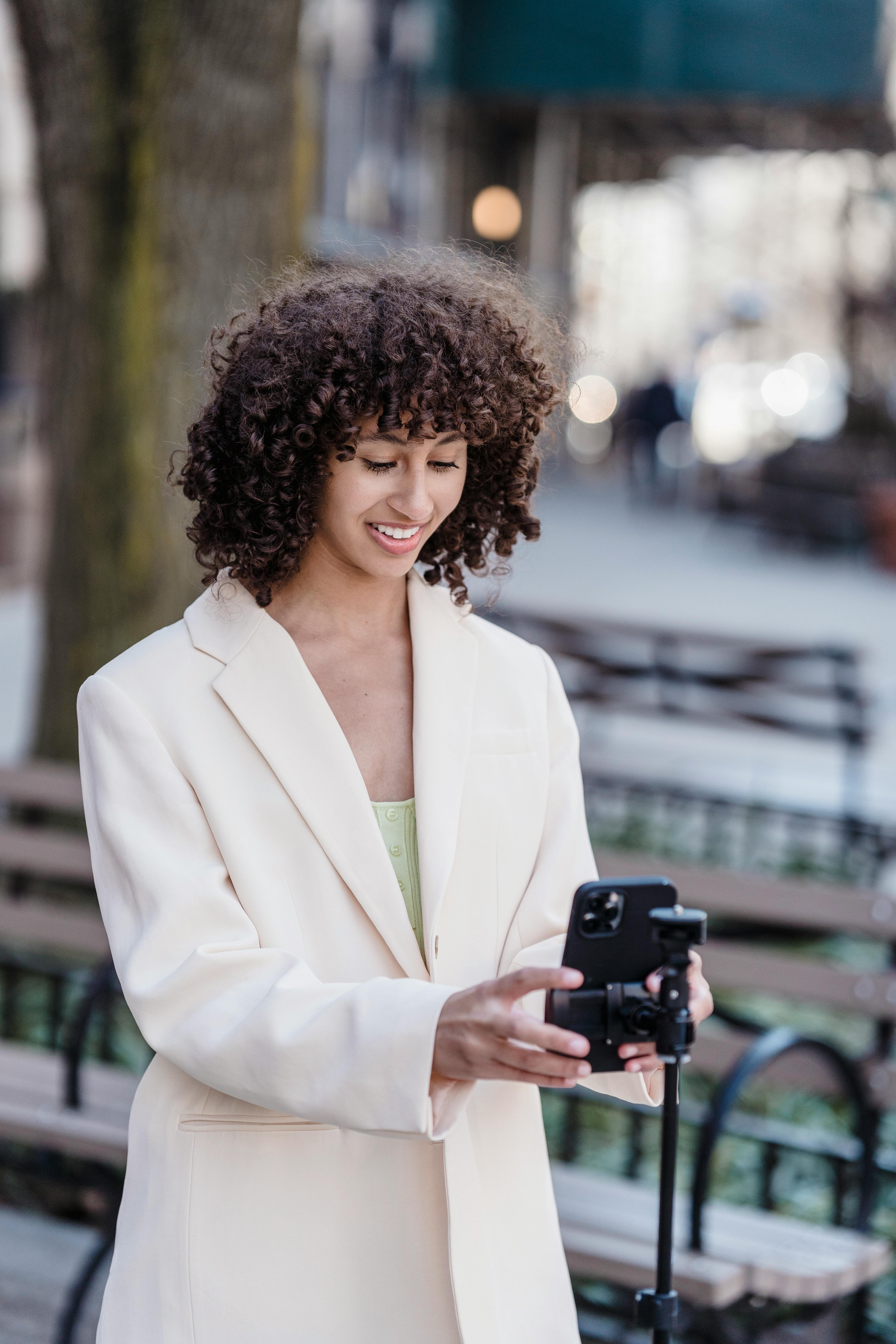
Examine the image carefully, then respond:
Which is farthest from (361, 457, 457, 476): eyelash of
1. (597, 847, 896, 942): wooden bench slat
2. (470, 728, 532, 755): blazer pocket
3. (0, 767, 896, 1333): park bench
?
(597, 847, 896, 942): wooden bench slat

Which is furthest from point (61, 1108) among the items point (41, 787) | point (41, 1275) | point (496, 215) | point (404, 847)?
point (496, 215)

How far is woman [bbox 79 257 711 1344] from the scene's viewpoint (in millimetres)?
1771

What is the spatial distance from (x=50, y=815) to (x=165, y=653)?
168 inches

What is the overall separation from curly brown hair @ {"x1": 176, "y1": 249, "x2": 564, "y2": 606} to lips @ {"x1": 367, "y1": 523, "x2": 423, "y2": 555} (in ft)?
0.28

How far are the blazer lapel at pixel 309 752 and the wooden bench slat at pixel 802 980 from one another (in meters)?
2.16

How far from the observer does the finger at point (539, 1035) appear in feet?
5.11

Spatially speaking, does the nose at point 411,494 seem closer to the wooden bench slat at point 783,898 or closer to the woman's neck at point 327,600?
the woman's neck at point 327,600

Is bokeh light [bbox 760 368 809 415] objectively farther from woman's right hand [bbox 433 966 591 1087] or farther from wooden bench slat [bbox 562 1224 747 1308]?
woman's right hand [bbox 433 966 591 1087]

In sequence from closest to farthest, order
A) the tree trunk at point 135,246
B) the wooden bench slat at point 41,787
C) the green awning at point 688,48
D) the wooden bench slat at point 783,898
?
the wooden bench slat at point 783,898, the wooden bench slat at point 41,787, the tree trunk at point 135,246, the green awning at point 688,48

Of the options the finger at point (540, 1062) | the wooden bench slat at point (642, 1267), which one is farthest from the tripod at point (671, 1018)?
the wooden bench slat at point (642, 1267)

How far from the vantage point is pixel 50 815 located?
19.5 ft

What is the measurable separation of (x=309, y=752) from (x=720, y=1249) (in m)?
1.60

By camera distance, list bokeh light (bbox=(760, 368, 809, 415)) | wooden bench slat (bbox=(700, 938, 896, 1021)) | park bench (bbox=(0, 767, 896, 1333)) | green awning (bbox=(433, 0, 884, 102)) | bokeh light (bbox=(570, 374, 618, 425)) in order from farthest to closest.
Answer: bokeh light (bbox=(760, 368, 809, 415)) → green awning (bbox=(433, 0, 884, 102)) → wooden bench slat (bbox=(700, 938, 896, 1021)) → park bench (bbox=(0, 767, 896, 1333)) → bokeh light (bbox=(570, 374, 618, 425))

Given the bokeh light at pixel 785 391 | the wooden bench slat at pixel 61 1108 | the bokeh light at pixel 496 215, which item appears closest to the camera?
the wooden bench slat at pixel 61 1108
